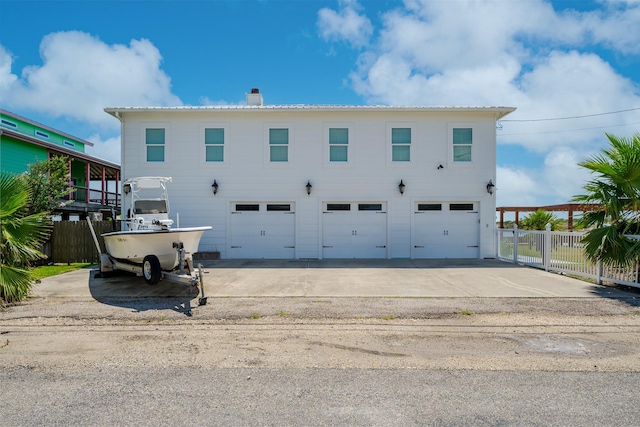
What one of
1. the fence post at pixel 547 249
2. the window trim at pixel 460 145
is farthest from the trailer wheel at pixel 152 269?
the window trim at pixel 460 145

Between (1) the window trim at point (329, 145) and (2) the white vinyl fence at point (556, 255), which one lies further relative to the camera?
(1) the window trim at point (329, 145)

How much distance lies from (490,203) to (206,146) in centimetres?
1017

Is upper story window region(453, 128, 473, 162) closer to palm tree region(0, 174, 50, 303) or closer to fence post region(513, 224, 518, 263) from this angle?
fence post region(513, 224, 518, 263)

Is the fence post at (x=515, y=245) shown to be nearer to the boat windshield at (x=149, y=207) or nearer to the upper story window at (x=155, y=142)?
the boat windshield at (x=149, y=207)

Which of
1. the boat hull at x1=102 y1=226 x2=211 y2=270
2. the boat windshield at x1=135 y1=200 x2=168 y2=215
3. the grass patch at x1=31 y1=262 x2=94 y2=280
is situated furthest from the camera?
the grass patch at x1=31 y1=262 x2=94 y2=280

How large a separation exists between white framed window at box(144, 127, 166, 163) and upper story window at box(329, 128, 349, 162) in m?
5.87

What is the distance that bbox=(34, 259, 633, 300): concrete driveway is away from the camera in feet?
25.8

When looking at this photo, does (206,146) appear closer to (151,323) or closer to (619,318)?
(151,323)

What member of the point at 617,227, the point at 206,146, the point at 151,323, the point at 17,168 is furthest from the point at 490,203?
the point at 17,168

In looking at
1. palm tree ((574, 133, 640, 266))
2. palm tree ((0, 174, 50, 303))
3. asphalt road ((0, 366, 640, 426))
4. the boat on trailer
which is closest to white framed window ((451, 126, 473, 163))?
palm tree ((574, 133, 640, 266))

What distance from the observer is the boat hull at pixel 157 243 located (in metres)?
7.85

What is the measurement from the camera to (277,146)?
13.8 metres

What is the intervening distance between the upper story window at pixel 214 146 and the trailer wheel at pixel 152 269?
21.3ft

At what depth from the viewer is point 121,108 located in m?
13.3
